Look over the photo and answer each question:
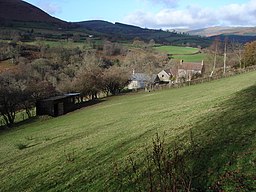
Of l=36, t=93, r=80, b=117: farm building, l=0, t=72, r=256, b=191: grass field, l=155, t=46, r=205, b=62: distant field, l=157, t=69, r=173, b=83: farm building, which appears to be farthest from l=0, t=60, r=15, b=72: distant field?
l=0, t=72, r=256, b=191: grass field

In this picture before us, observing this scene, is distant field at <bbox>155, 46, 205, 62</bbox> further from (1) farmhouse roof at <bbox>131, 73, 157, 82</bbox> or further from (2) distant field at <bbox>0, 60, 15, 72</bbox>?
(2) distant field at <bbox>0, 60, 15, 72</bbox>

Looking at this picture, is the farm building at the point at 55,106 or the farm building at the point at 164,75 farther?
the farm building at the point at 164,75

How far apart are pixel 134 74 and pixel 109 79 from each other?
3094cm

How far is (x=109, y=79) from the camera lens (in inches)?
2830

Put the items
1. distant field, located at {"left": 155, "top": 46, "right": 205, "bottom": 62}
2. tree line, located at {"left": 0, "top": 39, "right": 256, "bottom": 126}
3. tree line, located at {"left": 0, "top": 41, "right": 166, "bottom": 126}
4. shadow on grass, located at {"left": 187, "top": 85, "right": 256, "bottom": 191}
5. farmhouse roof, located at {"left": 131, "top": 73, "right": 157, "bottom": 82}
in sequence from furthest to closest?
distant field, located at {"left": 155, "top": 46, "right": 205, "bottom": 62}
farmhouse roof, located at {"left": 131, "top": 73, "right": 157, "bottom": 82}
tree line, located at {"left": 0, "top": 39, "right": 256, "bottom": 126}
tree line, located at {"left": 0, "top": 41, "right": 166, "bottom": 126}
shadow on grass, located at {"left": 187, "top": 85, "right": 256, "bottom": 191}

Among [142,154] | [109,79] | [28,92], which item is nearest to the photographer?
[142,154]

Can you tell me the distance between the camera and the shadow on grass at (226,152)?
822 centimetres

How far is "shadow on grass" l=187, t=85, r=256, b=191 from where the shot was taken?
27.0ft

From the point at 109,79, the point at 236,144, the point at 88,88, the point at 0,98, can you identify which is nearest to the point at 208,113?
the point at 236,144

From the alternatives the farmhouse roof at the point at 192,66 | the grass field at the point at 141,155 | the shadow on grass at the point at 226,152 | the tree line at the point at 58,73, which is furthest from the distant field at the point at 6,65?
the shadow on grass at the point at 226,152

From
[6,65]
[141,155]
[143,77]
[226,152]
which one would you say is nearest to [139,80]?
[143,77]

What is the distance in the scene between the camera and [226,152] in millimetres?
10172

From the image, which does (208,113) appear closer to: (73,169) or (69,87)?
(73,169)

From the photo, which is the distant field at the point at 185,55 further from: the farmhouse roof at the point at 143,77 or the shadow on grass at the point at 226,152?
the shadow on grass at the point at 226,152
